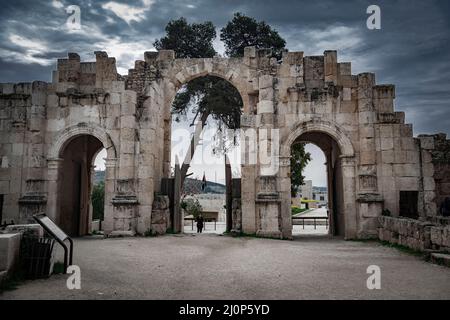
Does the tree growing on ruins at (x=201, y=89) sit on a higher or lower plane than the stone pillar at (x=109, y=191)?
higher

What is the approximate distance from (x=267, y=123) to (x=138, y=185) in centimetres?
464

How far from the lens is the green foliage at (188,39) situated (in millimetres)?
19156

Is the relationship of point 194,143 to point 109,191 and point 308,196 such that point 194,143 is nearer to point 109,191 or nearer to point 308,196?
point 109,191

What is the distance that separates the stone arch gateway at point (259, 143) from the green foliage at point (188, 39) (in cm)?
756

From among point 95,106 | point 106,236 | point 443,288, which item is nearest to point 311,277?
point 443,288

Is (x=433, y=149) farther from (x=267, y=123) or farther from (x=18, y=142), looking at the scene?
(x=18, y=142)

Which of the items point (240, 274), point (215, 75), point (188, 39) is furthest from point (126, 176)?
point (188, 39)

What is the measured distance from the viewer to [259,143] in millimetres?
11586

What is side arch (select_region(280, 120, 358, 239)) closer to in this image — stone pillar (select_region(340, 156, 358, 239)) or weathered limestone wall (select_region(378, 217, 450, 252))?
stone pillar (select_region(340, 156, 358, 239))

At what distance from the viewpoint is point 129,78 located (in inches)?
509

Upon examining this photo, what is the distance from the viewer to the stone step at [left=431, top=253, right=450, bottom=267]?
21.0ft

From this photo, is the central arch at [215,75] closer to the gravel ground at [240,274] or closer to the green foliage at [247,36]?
the gravel ground at [240,274]

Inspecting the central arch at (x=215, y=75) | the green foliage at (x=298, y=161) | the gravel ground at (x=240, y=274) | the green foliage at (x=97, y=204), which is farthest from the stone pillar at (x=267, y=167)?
the green foliage at (x=97, y=204)

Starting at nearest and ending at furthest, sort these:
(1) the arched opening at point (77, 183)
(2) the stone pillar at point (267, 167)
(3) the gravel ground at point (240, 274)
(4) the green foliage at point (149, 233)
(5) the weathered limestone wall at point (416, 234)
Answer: (3) the gravel ground at point (240, 274) < (5) the weathered limestone wall at point (416, 234) < (2) the stone pillar at point (267, 167) < (4) the green foliage at point (149, 233) < (1) the arched opening at point (77, 183)
